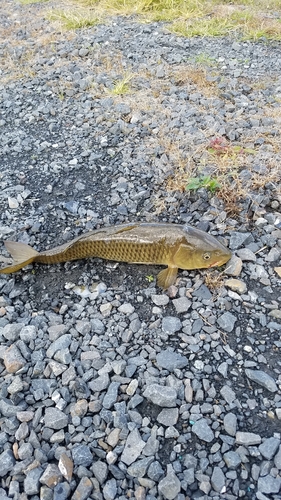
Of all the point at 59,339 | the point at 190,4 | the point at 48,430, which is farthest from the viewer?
the point at 190,4

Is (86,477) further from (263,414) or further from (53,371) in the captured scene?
(263,414)

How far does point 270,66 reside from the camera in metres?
7.03

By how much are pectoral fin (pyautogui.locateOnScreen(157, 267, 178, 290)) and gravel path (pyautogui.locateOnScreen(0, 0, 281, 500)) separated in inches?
2.7

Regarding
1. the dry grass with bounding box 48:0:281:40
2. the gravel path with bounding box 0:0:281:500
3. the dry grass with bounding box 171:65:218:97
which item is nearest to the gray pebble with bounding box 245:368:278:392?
the gravel path with bounding box 0:0:281:500

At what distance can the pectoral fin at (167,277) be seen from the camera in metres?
3.66

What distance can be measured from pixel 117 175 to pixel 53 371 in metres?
2.48

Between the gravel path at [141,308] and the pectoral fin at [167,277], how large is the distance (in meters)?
0.07

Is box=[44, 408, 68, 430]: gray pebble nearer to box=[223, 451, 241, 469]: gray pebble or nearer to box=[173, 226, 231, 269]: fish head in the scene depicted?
box=[223, 451, 241, 469]: gray pebble

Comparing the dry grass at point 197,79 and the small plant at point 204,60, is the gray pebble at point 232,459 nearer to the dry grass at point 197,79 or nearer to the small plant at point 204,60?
the dry grass at point 197,79

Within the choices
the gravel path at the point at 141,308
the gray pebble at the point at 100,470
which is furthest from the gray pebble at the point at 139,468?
the gray pebble at the point at 100,470

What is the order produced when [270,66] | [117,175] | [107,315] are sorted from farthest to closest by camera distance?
[270,66]
[117,175]
[107,315]

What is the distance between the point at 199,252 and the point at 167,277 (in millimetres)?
314

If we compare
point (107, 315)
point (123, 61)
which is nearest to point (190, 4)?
point (123, 61)

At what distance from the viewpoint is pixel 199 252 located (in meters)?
3.62
